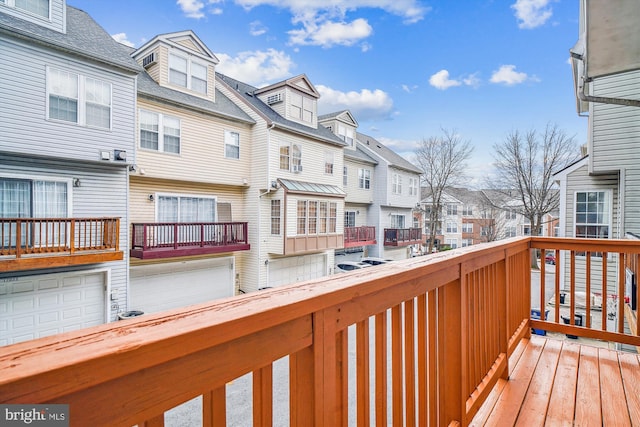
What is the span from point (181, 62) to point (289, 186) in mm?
4974

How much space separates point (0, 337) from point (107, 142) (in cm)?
444

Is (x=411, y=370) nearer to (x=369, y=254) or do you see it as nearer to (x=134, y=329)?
(x=134, y=329)

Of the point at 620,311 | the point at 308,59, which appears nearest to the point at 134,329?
the point at 620,311

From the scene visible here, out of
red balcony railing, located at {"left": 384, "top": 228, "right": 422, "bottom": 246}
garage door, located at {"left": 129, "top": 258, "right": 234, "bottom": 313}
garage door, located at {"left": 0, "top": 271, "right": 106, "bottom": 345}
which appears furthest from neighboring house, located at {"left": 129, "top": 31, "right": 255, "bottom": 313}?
red balcony railing, located at {"left": 384, "top": 228, "right": 422, "bottom": 246}

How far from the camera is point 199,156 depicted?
973 centimetres

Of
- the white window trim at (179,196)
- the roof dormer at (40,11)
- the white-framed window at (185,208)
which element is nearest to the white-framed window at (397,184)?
the white window trim at (179,196)

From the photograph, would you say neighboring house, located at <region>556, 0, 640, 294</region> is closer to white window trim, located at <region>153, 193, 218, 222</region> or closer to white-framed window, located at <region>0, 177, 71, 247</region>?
white-framed window, located at <region>0, 177, 71, 247</region>

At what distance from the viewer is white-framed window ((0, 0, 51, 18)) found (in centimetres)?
650

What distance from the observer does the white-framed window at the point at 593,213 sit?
7.88 metres

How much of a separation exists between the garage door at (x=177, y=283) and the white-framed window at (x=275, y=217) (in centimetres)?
180

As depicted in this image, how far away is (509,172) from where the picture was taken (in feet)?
60.2

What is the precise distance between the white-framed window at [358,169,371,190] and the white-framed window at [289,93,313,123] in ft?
14.1

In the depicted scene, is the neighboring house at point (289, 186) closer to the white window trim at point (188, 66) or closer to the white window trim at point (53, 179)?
the white window trim at point (188, 66)

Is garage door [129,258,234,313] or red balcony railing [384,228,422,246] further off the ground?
red balcony railing [384,228,422,246]
